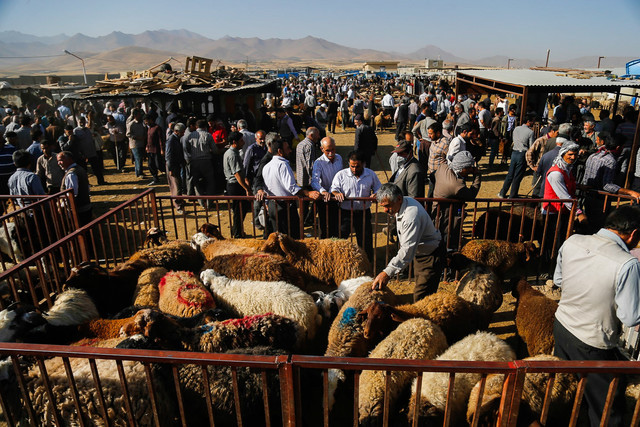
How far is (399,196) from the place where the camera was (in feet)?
13.5

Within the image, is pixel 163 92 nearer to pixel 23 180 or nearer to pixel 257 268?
pixel 23 180

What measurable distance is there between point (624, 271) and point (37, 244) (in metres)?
7.84

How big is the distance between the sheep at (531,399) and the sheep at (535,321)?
539 millimetres

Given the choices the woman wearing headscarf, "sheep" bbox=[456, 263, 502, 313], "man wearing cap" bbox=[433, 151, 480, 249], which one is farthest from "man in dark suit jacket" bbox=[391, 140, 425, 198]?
the woman wearing headscarf

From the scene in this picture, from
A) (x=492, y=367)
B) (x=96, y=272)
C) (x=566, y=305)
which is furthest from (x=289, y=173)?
(x=492, y=367)

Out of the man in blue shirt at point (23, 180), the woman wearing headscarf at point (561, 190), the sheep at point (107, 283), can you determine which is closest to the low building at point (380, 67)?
the woman wearing headscarf at point (561, 190)

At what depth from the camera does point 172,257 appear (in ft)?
17.9

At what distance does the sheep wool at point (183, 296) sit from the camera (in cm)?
434

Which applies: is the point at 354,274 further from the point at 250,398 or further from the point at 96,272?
the point at 96,272

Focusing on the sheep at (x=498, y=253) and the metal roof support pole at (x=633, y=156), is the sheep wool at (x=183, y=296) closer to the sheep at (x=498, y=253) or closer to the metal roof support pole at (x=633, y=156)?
the sheep at (x=498, y=253)

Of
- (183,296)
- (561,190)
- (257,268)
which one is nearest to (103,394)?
(183,296)

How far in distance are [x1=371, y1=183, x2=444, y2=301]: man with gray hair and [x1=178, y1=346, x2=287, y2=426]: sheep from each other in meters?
1.56

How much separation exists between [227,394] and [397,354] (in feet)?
4.94

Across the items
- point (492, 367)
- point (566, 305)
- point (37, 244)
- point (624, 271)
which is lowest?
point (37, 244)
